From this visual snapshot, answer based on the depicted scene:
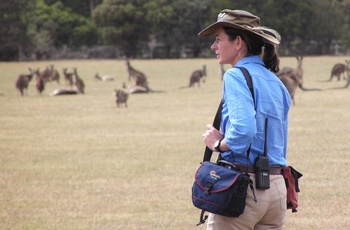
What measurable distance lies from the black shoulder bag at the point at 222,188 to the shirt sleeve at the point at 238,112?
58 millimetres

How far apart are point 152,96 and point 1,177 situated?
1531 centimetres

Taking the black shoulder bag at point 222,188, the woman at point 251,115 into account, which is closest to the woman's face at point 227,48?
the woman at point 251,115

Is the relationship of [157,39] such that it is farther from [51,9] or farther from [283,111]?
[283,111]

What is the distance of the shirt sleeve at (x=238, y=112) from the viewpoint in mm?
4125

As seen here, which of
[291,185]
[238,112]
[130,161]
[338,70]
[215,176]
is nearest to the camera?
[238,112]

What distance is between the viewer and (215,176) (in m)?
4.25

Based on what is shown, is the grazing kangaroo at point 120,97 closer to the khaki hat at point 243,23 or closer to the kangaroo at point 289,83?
the kangaroo at point 289,83

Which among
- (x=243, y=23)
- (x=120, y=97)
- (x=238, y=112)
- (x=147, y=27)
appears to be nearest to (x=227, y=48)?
(x=243, y=23)

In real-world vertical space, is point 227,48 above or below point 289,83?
above

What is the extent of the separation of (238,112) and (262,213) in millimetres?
528

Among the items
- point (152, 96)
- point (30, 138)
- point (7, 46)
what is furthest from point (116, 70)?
point (30, 138)

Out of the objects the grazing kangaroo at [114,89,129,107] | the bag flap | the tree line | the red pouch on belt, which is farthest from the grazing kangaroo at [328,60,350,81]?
the bag flap

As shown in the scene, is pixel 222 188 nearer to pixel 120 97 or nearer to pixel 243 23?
pixel 243 23

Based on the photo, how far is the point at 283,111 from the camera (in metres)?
4.43
